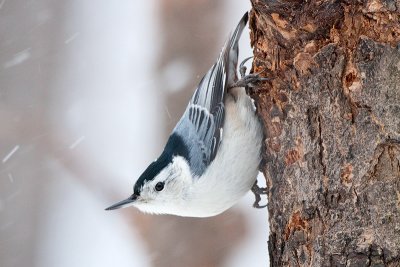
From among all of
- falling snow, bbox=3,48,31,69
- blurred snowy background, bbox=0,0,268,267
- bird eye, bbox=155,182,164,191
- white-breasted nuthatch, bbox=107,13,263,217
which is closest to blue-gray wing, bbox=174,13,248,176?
white-breasted nuthatch, bbox=107,13,263,217

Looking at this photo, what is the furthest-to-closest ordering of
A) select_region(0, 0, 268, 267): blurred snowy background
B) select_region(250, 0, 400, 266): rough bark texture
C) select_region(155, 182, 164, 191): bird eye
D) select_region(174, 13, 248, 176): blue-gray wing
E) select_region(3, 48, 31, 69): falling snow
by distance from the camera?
select_region(3, 48, 31, 69): falling snow < select_region(0, 0, 268, 267): blurred snowy background < select_region(155, 182, 164, 191): bird eye < select_region(174, 13, 248, 176): blue-gray wing < select_region(250, 0, 400, 266): rough bark texture

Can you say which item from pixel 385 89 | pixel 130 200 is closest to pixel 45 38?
pixel 130 200

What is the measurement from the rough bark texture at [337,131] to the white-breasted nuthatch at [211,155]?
1.61 ft

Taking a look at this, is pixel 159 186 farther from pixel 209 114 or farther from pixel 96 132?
pixel 96 132

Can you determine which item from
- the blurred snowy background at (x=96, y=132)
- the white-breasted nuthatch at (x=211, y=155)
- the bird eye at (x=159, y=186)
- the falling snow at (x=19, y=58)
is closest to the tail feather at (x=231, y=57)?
the white-breasted nuthatch at (x=211, y=155)

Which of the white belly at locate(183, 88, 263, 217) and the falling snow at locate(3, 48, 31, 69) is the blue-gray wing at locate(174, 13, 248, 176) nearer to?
the white belly at locate(183, 88, 263, 217)

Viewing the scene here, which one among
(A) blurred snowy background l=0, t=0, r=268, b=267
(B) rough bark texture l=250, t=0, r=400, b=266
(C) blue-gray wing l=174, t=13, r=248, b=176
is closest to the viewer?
(B) rough bark texture l=250, t=0, r=400, b=266

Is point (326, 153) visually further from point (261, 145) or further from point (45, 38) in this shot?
point (45, 38)

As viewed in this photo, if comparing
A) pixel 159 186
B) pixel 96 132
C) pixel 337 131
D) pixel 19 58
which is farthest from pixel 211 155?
pixel 19 58

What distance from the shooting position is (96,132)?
496 centimetres

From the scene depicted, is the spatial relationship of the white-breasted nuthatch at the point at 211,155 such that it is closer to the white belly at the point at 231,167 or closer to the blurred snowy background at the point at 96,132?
the white belly at the point at 231,167

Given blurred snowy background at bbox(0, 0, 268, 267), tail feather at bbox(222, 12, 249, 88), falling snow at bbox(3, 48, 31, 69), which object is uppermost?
falling snow at bbox(3, 48, 31, 69)

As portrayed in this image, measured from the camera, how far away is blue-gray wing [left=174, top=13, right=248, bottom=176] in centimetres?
306

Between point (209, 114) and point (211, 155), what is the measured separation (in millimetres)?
203
